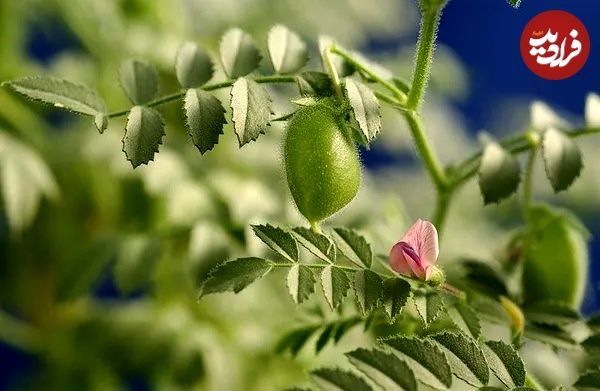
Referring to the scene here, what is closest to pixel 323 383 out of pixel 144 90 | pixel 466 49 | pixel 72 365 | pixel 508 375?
pixel 508 375

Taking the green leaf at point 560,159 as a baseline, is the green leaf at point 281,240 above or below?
below

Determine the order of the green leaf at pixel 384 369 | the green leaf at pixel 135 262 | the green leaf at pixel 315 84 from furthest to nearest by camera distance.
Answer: the green leaf at pixel 135 262 < the green leaf at pixel 315 84 < the green leaf at pixel 384 369

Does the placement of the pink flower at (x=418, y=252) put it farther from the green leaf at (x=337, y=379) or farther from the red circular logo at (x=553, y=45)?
the red circular logo at (x=553, y=45)

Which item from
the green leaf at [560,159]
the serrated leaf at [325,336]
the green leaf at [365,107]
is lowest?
the serrated leaf at [325,336]

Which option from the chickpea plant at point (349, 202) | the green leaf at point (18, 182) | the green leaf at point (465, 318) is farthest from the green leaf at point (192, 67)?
the green leaf at point (18, 182)

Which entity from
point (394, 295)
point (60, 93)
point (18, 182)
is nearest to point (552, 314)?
point (394, 295)

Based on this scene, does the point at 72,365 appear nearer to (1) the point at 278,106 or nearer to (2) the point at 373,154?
(1) the point at 278,106

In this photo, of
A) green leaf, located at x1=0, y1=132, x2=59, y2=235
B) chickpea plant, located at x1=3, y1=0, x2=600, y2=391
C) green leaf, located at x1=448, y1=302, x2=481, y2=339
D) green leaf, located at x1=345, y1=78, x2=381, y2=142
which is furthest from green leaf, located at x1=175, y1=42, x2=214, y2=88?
green leaf, located at x1=0, y1=132, x2=59, y2=235
